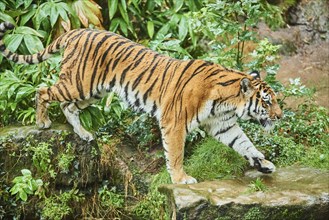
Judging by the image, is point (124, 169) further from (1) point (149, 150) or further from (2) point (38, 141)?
(2) point (38, 141)

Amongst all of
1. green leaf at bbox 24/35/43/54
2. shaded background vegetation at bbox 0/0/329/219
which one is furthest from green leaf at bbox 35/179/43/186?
green leaf at bbox 24/35/43/54

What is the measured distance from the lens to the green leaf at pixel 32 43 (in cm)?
712

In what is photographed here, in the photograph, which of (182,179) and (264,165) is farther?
(264,165)

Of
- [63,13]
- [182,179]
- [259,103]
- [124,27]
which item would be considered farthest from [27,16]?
[259,103]

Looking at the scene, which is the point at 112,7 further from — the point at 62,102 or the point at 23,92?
the point at 62,102

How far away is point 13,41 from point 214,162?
8.84ft

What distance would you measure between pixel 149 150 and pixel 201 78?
1.46 meters

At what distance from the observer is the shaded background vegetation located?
617 cm

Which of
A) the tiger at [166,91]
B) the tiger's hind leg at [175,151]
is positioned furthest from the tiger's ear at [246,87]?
the tiger's hind leg at [175,151]

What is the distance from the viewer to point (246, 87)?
5.55 meters

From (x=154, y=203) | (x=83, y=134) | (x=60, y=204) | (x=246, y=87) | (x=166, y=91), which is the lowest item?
(x=60, y=204)

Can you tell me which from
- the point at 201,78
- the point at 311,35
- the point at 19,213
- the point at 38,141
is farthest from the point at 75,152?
the point at 311,35

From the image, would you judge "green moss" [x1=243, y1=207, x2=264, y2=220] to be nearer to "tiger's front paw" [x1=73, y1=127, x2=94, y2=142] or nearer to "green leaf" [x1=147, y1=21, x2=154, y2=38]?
"tiger's front paw" [x1=73, y1=127, x2=94, y2=142]

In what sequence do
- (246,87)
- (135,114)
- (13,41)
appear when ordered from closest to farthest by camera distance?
(246,87), (135,114), (13,41)
